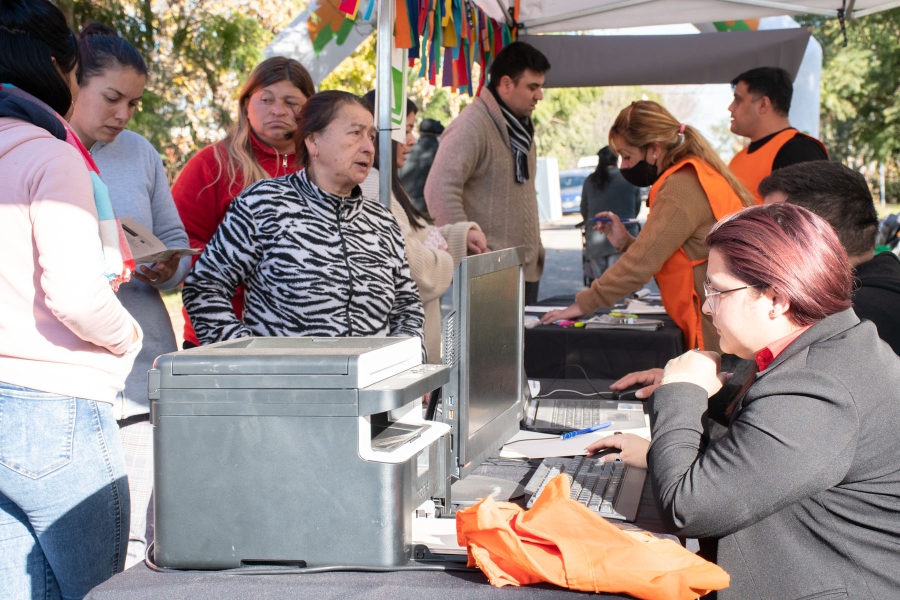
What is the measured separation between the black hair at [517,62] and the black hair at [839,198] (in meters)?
2.03

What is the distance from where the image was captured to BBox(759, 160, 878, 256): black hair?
6.94ft

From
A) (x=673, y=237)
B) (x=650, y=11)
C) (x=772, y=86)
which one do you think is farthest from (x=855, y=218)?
(x=650, y=11)

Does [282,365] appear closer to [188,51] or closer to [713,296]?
[713,296]

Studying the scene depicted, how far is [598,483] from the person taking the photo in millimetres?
1645

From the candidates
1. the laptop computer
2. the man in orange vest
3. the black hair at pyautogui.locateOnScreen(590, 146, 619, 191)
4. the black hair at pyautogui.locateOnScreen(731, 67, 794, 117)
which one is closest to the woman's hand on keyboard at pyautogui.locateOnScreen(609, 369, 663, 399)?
the laptop computer

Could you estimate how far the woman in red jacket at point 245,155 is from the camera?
8.61ft

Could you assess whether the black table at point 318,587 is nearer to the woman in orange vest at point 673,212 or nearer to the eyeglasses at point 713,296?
the eyeglasses at point 713,296

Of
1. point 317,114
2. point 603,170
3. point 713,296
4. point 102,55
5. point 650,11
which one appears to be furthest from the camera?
point 603,170

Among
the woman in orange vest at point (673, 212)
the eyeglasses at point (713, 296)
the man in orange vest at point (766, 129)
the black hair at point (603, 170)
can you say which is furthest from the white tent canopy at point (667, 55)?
the eyeglasses at point (713, 296)

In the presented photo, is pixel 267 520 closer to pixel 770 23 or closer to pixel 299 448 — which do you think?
pixel 299 448

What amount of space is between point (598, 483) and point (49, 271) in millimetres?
1066

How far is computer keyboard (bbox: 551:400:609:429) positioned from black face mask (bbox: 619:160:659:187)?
1328 millimetres

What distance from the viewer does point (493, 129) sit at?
4.06m

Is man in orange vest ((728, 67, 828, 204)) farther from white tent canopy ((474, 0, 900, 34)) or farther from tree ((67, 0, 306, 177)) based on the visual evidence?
tree ((67, 0, 306, 177))
